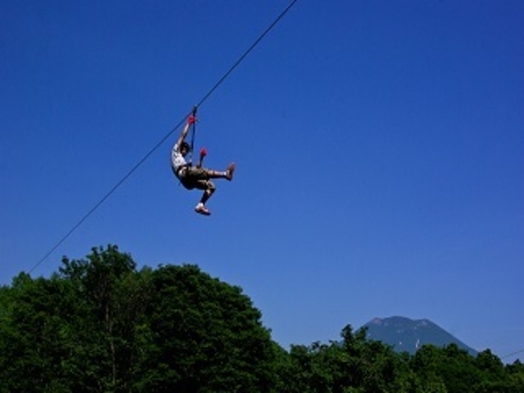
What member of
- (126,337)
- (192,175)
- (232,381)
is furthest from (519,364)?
(192,175)

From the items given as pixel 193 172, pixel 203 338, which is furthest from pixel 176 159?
pixel 203 338

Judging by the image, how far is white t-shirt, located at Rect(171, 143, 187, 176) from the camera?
45.1 ft

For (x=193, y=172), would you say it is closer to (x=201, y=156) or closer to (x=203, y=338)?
(x=201, y=156)

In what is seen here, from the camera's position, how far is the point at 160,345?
162 ft

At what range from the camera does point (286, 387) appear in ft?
97.0

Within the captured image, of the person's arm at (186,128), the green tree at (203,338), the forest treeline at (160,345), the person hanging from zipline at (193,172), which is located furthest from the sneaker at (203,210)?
the green tree at (203,338)

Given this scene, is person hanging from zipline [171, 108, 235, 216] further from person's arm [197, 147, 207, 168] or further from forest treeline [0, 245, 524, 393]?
forest treeline [0, 245, 524, 393]

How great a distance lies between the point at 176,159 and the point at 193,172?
2.20 ft

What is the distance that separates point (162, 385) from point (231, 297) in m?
10.1

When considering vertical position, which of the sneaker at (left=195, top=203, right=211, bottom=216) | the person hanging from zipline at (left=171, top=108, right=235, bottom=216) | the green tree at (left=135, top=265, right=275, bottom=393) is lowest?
the sneaker at (left=195, top=203, right=211, bottom=216)

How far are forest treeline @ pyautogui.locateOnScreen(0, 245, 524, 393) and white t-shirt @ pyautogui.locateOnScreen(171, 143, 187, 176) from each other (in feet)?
54.2

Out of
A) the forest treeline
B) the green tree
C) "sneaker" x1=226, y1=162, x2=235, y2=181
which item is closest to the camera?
"sneaker" x1=226, y1=162, x2=235, y2=181

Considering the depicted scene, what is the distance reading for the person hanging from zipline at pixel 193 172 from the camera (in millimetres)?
13508

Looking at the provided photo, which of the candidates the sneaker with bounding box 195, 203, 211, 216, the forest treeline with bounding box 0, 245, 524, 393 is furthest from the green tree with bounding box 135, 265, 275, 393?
the sneaker with bounding box 195, 203, 211, 216
